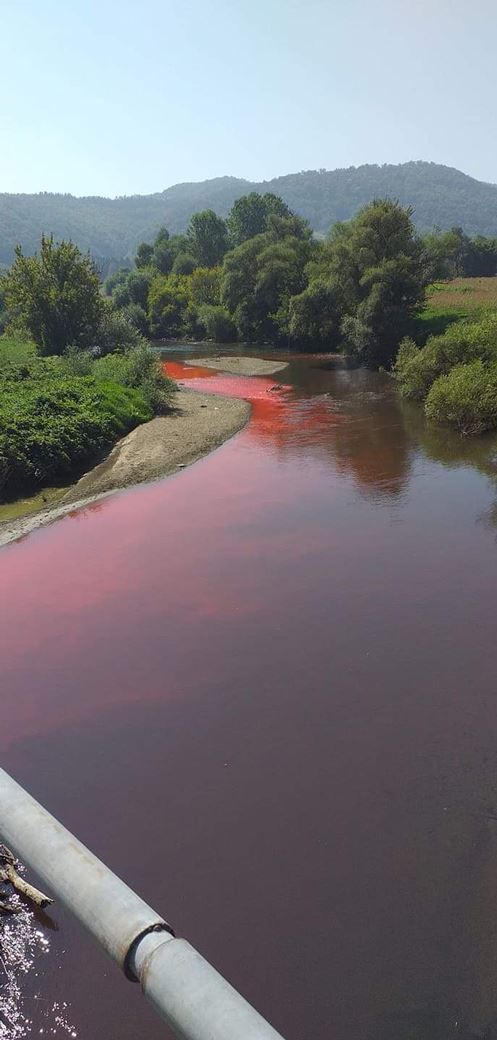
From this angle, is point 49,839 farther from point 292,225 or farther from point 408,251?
point 292,225

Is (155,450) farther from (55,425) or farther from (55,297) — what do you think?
(55,297)

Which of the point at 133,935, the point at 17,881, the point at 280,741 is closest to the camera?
the point at 133,935

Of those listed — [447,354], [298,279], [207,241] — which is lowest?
[447,354]

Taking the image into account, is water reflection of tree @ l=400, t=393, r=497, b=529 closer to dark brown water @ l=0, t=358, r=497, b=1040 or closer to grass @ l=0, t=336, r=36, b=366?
dark brown water @ l=0, t=358, r=497, b=1040

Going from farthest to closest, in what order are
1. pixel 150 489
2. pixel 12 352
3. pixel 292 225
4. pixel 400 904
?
pixel 292 225
pixel 12 352
pixel 150 489
pixel 400 904

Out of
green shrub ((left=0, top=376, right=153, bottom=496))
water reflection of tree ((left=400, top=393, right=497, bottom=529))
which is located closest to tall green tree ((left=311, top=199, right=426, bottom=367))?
water reflection of tree ((left=400, top=393, right=497, bottom=529))

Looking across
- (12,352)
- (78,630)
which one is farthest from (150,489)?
(12,352)

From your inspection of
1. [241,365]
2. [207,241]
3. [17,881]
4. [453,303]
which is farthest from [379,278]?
[207,241]
